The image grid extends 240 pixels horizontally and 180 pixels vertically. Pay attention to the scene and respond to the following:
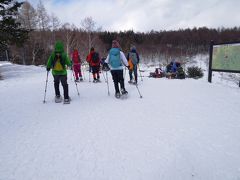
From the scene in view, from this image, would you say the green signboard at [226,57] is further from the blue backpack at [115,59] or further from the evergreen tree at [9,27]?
the evergreen tree at [9,27]

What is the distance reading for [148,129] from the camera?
3980 mm

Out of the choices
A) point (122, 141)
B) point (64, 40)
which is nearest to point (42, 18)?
point (64, 40)

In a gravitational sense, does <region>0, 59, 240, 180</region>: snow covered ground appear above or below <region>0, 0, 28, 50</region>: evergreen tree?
below

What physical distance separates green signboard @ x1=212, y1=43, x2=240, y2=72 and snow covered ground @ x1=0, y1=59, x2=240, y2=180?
3563 mm

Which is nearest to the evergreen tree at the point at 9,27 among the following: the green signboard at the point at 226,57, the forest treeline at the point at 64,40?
the forest treeline at the point at 64,40

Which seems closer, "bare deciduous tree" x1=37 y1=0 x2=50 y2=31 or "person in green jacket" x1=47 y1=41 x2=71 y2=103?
"person in green jacket" x1=47 y1=41 x2=71 y2=103

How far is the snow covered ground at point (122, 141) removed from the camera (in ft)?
8.84

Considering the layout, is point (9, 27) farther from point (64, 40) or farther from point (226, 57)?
point (64, 40)

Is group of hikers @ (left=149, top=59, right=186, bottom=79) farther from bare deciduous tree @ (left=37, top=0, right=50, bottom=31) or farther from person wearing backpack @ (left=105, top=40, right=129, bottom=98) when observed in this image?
bare deciduous tree @ (left=37, top=0, right=50, bottom=31)

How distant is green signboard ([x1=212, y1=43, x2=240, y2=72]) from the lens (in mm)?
8600

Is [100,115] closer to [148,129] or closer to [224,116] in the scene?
[148,129]

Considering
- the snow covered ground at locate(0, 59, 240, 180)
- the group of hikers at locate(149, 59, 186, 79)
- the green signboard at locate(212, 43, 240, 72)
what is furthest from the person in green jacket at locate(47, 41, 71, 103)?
the group of hikers at locate(149, 59, 186, 79)

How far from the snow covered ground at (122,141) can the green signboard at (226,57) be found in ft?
11.7

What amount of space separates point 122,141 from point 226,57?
768 cm
